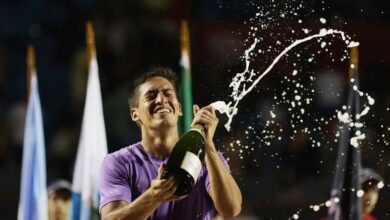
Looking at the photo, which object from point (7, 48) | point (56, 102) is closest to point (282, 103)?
point (56, 102)

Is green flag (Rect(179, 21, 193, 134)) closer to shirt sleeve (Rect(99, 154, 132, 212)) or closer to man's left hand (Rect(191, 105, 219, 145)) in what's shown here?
shirt sleeve (Rect(99, 154, 132, 212))

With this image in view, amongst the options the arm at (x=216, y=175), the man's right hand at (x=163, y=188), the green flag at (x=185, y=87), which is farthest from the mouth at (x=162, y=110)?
the green flag at (x=185, y=87)

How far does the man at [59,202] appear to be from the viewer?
7016mm

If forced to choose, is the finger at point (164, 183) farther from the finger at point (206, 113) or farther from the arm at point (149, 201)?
the finger at point (206, 113)

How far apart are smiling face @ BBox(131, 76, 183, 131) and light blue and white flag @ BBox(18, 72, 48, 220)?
106 inches

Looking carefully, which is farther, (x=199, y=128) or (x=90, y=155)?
(x=90, y=155)

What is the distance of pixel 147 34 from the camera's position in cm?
822

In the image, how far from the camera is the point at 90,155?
6.81 metres

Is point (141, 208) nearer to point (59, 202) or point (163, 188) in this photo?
point (163, 188)

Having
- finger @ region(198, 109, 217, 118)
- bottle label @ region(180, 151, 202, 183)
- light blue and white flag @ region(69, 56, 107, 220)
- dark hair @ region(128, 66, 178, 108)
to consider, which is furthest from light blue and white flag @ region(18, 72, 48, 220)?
bottle label @ region(180, 151, 202, 183)

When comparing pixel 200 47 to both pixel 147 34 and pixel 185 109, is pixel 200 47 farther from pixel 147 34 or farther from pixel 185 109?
pixel 185 109

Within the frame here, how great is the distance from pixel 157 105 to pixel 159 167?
26 centimetres

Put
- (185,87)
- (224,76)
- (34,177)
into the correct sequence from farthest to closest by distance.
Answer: (34,177) → (185,87) → (224,76)

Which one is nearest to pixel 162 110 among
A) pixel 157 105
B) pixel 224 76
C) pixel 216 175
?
pixel 157 105
